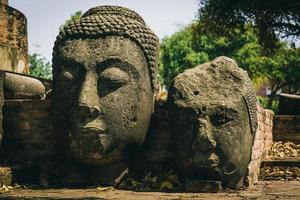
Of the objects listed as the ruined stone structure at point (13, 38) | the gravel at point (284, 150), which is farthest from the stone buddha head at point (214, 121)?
the ruined stone structure at point (13, 38)

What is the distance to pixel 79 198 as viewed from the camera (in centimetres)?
429

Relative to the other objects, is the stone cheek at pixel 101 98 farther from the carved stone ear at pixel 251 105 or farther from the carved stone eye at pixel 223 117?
the carved stone ear at pixel 251 105

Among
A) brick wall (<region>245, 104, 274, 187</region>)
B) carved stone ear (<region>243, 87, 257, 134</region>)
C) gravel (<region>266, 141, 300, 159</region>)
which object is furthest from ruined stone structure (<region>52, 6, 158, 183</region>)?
gravel (<region>266, 141, 300, 159</region>)

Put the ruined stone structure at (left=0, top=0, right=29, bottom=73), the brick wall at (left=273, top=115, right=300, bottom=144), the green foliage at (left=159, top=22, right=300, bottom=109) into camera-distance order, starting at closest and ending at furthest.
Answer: the brick wall at (left=273, top=115, right=300, bottom=144) < the ruined stone structure at (left=0, top=0, right=29, bottom=73) < the green foliage at (left=159, top=22, right=300, bottom=109)

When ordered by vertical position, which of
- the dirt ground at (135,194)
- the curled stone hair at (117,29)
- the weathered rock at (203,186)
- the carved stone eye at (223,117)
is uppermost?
the curled stone hair at (117,29)

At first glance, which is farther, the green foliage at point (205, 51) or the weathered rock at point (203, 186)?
the green foliage at point (205, 51)

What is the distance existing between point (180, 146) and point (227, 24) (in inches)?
608

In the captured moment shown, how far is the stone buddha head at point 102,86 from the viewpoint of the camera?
4887 mm

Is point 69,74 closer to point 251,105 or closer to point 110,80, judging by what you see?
point 110,80

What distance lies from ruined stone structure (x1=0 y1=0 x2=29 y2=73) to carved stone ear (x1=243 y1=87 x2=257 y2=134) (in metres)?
6.39

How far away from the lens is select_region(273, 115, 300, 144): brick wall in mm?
8276

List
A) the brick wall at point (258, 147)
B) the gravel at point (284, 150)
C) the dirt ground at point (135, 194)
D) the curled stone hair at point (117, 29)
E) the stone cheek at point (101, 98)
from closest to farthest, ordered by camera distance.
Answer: the dirt ground at point (135, 194) → the stone cheek at point (101, 98) → the curled stone hair at point (117, 29) → the brick wall at point (258, 147) → the gravel at point (284, 150)

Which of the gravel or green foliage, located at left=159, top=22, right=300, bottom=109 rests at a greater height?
green foliage, located at left=159, top=22, right=300, bottom=109

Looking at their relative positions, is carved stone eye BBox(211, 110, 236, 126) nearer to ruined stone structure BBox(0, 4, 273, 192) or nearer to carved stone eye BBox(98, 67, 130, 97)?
ruined stone structure BBox(0, 4, 273, 192)
